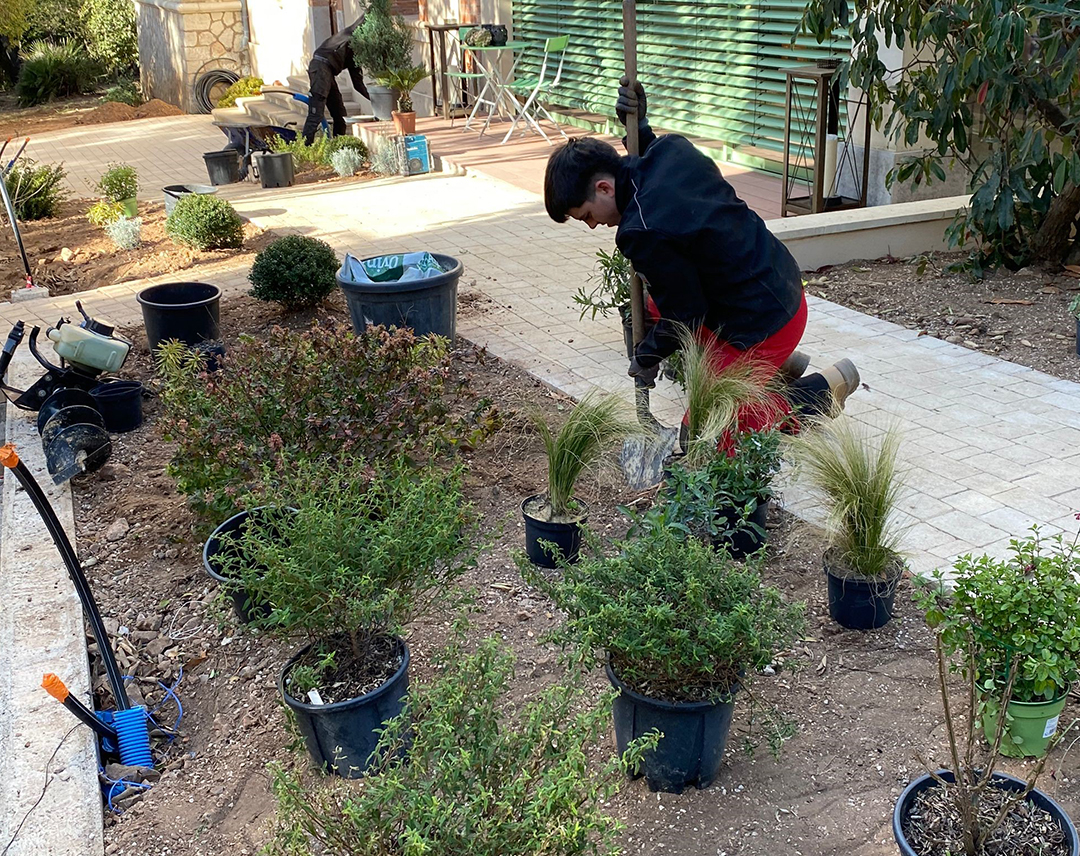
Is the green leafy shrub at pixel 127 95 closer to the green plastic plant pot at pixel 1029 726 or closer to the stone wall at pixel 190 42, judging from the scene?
the stone wall at pixel 190 42

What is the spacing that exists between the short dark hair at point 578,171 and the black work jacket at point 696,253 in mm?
88

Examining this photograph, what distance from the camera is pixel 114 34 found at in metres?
25.2

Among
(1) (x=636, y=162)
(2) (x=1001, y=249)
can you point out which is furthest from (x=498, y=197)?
(1) (x=636, y=162)

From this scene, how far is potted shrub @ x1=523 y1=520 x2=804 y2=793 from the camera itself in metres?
2.66

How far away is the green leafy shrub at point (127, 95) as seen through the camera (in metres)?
22.3

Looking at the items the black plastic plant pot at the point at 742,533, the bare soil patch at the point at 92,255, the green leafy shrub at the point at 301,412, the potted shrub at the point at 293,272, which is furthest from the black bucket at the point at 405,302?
the bare soil patch at the point at 92,255

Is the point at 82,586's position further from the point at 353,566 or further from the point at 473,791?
the point at 473,791

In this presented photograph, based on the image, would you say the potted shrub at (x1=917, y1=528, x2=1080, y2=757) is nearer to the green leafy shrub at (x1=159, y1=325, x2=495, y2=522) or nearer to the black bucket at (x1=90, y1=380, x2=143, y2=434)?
the green leafy shrub at (x1=159, y1=325, x2=495, y2=522)

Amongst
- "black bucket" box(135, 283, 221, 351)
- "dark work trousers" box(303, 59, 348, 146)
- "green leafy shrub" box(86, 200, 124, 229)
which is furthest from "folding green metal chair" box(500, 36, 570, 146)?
"black bucket" box(135, 283, 221, 351)

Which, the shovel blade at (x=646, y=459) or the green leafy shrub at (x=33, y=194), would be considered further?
the green leafy shrub at (x=33, y=194)

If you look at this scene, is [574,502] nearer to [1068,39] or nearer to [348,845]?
[348,845]

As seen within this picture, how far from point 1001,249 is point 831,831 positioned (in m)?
5.33

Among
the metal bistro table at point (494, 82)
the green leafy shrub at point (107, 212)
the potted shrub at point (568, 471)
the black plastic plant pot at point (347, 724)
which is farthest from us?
the metal bistro table at point (494, 82)

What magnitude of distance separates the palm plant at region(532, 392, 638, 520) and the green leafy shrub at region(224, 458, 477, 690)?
651 millimetres
